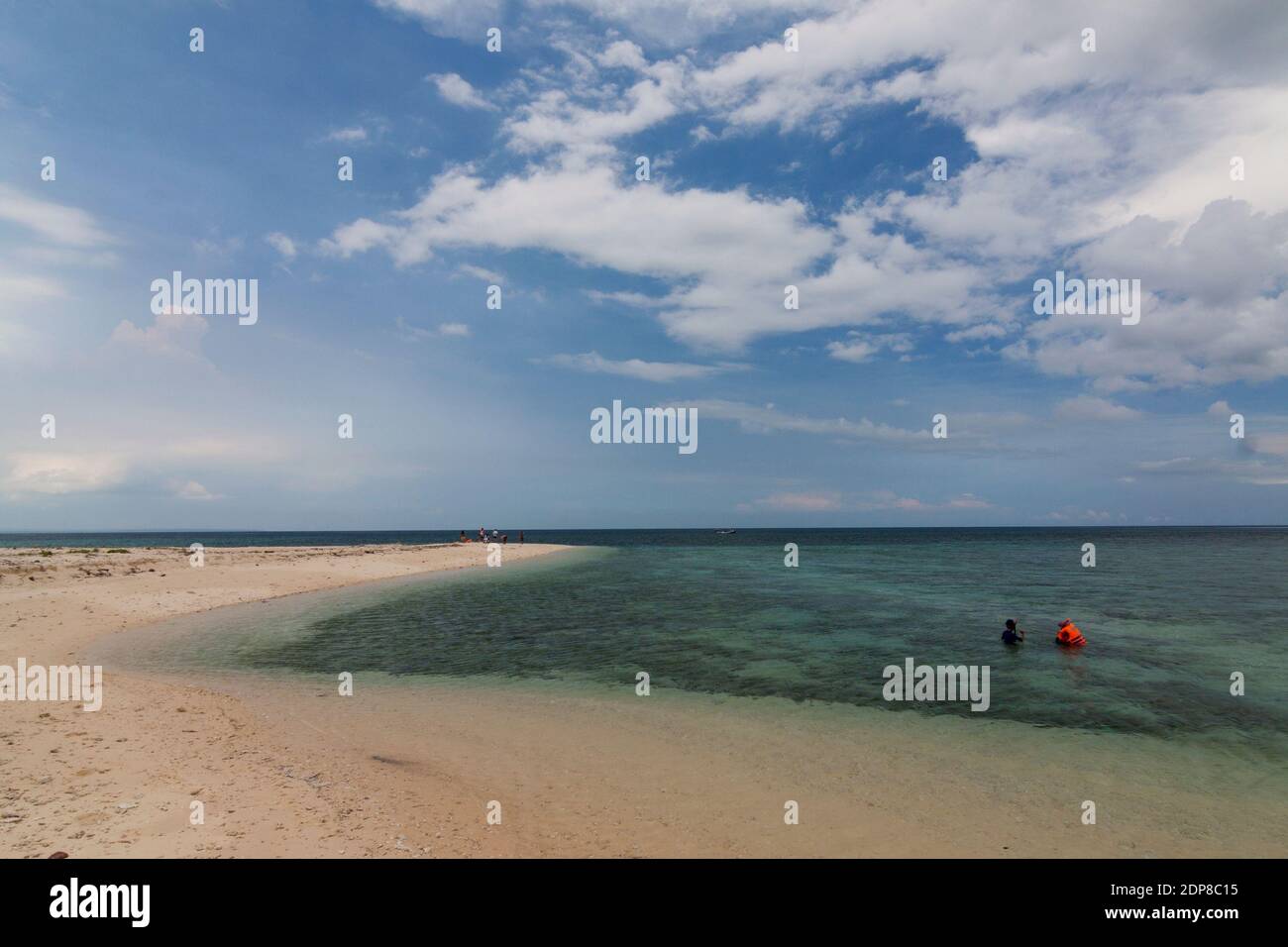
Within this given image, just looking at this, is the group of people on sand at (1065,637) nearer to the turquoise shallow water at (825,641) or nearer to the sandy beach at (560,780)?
the turquoise shallow water at (825,641)

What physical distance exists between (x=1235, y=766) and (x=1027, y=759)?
4.25 m

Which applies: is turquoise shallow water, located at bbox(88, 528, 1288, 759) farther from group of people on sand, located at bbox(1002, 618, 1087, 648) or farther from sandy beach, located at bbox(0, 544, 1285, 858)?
sandy beach, located at bbox(0, 544, 1285, 858)

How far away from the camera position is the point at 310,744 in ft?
43.1

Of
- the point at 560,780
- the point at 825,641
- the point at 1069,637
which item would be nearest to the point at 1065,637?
the point at 1069,637

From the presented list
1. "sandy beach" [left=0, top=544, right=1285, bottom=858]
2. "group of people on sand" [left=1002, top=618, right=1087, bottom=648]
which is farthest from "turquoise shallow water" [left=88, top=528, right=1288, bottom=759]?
"sandy beach" [left=0, top=544, right=1285, bottom=858]

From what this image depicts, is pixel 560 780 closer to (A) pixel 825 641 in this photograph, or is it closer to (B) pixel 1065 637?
(A) pixel 825 641

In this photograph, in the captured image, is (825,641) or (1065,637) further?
(825,641)

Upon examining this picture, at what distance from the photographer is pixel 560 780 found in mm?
11617

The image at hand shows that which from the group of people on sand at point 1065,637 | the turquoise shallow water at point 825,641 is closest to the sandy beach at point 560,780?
the turquoise shallow water at point 825,641

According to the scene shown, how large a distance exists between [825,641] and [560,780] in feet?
58.4

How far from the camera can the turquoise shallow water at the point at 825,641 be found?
705 inches

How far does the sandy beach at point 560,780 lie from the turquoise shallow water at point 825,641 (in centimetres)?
257

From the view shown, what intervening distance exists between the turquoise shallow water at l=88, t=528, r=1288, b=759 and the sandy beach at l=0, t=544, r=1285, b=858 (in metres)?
2.57
